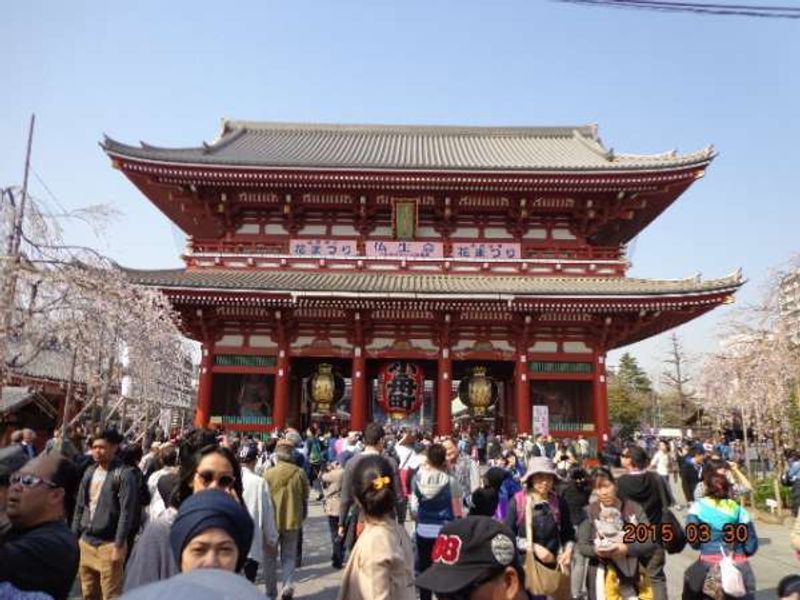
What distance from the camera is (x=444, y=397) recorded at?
→ 1869 centimetres

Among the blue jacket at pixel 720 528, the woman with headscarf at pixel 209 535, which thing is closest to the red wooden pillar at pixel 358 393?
the blue jacket at pixel 720 528

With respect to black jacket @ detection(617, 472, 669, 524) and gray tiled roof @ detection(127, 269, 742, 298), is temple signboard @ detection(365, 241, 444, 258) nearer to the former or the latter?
gray tiled roof @ detection(127, 269, 742, 298)

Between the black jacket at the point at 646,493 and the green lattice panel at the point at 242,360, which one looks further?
the green lattice panel at the point at 242,360

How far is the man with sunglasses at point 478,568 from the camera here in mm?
1993

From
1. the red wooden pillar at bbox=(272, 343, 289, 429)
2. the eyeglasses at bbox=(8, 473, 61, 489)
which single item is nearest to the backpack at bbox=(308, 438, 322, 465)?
the red wooden pillar at bbox=(272, 343, 289, 429)

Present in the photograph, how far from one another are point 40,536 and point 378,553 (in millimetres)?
1752

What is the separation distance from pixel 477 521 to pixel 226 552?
0.95 metres

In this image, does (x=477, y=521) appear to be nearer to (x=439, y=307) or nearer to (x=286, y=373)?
(x=439, y=307)

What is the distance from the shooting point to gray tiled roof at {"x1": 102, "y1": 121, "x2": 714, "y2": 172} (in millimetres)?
18312

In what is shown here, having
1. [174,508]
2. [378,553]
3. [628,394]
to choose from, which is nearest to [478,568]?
[378,553]

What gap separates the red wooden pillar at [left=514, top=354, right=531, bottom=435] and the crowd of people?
35.4ft

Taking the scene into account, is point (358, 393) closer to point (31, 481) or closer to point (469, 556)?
point (31, 481)

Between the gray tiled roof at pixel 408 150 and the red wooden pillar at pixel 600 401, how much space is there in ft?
20.4

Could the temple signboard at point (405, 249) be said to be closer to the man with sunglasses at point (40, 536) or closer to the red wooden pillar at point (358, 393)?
the red wooden pillar at point (358, 393)
